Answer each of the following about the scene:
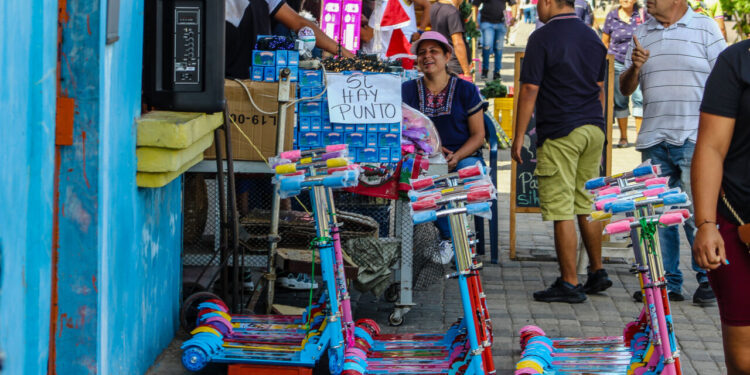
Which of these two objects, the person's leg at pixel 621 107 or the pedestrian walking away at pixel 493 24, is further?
the pedestrian walking away at pixel 493 24

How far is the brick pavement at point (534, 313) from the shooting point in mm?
5426

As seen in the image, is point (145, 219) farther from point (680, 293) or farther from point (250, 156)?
point (680, 293)

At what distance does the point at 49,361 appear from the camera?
3.90m

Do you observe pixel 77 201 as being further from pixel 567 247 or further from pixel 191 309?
pixel 567 247

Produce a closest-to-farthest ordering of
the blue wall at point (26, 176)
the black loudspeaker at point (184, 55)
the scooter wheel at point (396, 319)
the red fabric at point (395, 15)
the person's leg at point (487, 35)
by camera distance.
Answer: the blue wall at point (26, 176), the black loudspeaker at point (184, 55), the scooter wheel at point (396, 319), the red fabric at point (395, 15), the person's leg at point (487, 35)

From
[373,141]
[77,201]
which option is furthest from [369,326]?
[77,201]

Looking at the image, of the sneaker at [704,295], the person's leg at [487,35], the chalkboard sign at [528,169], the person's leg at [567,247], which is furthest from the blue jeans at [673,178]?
the person's leg at [487,35]

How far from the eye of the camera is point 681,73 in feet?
21.8

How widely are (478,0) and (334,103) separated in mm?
12822

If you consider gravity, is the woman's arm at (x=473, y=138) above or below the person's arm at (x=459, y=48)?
below

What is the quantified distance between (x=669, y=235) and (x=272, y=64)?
2.94 metres

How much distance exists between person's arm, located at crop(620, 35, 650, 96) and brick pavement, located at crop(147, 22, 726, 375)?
4.75 feet

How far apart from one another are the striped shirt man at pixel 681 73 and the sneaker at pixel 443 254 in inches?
59.8

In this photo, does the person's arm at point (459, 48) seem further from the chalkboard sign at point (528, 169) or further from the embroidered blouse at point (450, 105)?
the embroidered blouse at point (450, 105)
